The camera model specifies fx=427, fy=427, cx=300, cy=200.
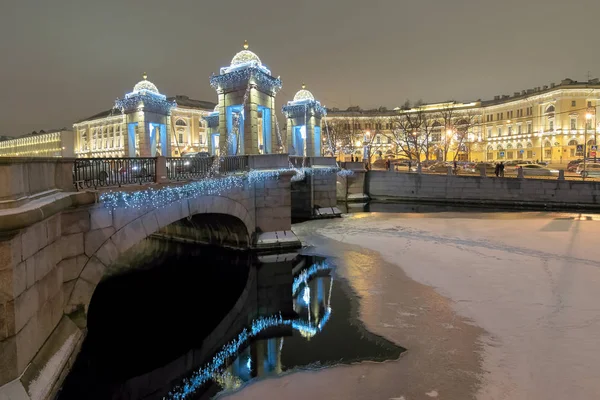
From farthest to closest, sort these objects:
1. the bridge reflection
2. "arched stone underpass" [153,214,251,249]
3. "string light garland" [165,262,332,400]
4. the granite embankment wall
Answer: the granite embankment wall < "arched stone underpass" [153,214,251,249] < the bridge reflection < "string light garland" [165,262,332,400]

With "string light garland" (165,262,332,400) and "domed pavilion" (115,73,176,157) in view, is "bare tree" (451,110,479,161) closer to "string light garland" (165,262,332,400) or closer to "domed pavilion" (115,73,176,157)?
"domed pavilion" (115,73,176,157)

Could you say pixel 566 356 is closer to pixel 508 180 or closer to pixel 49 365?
pixel 49 365

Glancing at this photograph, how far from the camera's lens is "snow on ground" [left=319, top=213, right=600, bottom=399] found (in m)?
8.00

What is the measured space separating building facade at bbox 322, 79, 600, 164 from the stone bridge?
176 ft

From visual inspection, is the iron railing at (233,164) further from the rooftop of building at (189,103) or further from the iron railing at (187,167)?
the rooftop of building at (189,103)

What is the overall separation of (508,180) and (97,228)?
3492 cm

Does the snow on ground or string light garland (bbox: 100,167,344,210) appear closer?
the snow on ground

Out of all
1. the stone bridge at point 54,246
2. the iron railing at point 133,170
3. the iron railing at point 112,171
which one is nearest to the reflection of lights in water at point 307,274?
the stone bridge at point 54,246

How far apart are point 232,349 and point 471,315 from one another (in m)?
6.16

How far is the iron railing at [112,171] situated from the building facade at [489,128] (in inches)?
2081

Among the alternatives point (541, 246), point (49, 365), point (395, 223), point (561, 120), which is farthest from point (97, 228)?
point (561, 120)

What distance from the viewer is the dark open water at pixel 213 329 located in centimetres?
887

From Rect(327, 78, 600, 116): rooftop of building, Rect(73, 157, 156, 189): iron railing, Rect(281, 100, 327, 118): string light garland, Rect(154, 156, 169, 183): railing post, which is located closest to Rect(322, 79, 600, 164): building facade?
Rect(327, 78, 600, 116): rooftop of building

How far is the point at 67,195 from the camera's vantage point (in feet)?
28.0
